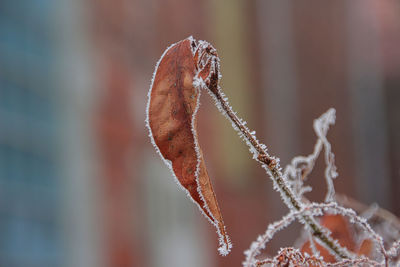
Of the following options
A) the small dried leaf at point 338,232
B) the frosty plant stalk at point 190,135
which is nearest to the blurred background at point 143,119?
the small dried leaf at point 338,232

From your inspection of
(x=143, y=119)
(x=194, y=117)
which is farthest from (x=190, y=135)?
(x=143, y=119)

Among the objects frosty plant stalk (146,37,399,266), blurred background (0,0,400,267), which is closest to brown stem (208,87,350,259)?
frosty plant stalk (146,37,399,266)

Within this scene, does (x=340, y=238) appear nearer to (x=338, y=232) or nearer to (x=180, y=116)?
(x=338, y=232)

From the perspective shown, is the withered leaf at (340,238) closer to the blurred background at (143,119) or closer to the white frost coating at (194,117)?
the white frost coating at (194,117)

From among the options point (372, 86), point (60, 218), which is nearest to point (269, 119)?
point (372, 86)

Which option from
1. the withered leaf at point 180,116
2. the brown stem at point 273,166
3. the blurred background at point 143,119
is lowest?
the brown stem at point 273,166
